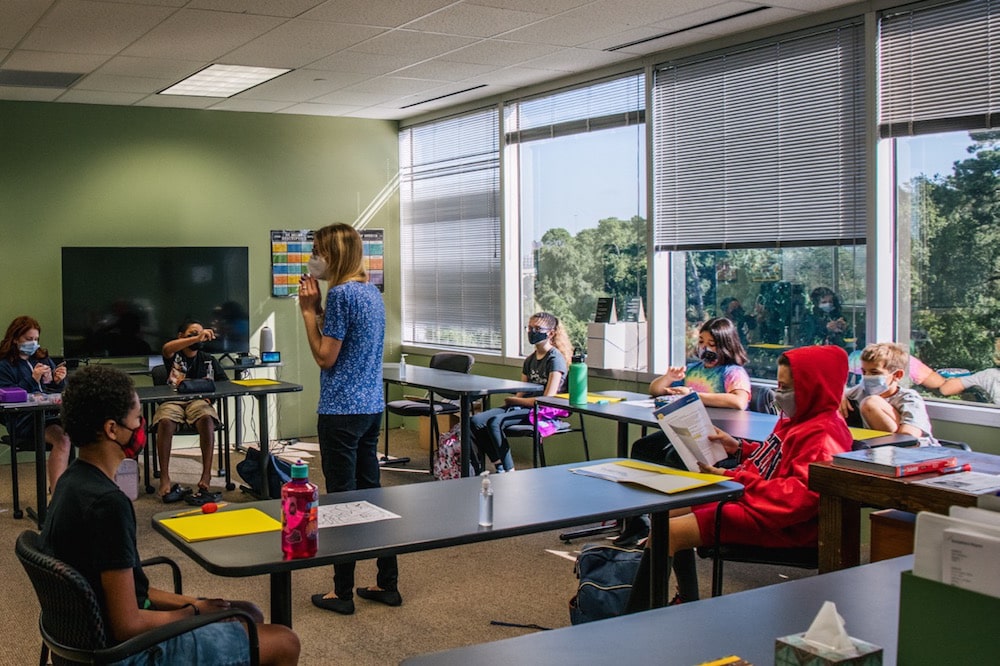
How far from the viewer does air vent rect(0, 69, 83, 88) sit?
21.9ft

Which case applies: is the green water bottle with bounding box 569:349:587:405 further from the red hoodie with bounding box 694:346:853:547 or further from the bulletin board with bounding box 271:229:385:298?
the bulletin board with bounding box 271:229:385:298

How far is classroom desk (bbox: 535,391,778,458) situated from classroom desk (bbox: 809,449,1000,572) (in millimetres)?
901

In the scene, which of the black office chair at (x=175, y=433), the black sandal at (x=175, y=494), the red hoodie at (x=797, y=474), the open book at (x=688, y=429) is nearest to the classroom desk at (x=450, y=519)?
the open book at (x=688, y=429)

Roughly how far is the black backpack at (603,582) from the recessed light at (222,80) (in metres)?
4.49

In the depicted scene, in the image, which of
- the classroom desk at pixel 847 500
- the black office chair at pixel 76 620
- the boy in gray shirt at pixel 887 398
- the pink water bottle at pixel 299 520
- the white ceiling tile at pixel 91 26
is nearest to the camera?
the black office chair at pixel 76 620

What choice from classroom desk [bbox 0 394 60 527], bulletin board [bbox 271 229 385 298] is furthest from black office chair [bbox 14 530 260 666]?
bulletin board [bbox 271 229 385 298]

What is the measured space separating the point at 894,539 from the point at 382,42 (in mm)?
4035

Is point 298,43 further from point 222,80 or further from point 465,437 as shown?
point 465,437

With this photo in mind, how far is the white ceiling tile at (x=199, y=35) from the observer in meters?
5.24

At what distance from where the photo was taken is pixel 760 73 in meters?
5.66

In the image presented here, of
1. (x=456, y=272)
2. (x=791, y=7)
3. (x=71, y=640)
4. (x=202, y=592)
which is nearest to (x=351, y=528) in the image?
(x=71, y=640)

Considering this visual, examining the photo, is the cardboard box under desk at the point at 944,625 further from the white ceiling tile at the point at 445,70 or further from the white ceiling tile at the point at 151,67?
the white ceiling tile at the point at 151,67

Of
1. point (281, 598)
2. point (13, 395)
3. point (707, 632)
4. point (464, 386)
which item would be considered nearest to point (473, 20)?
point (464, 386)

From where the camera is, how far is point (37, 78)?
22.4ft
